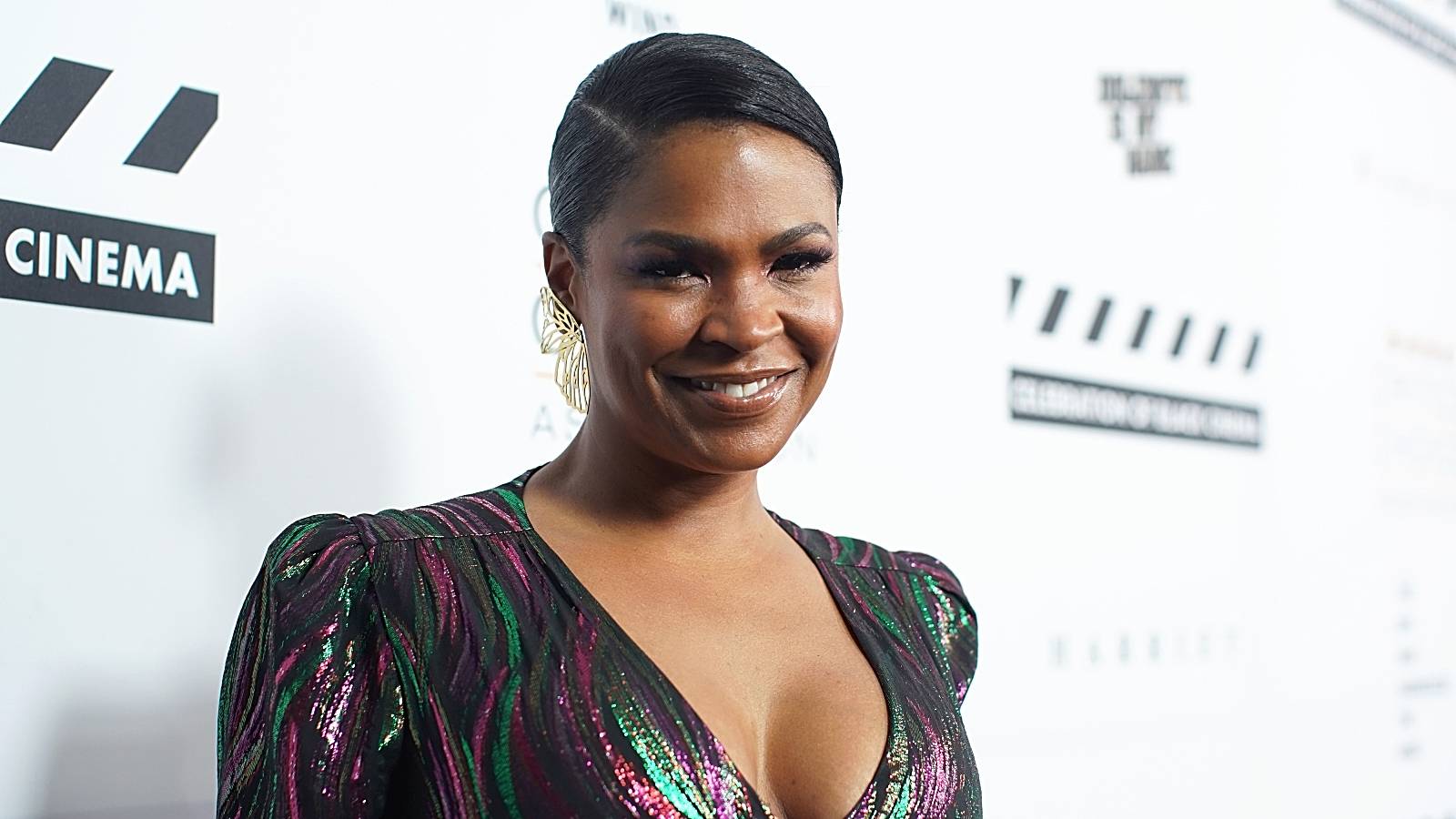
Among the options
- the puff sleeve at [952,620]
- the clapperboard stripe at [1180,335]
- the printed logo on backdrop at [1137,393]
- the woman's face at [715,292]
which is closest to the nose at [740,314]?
the woman's face at [715,292]

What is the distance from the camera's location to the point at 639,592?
0.75 meters

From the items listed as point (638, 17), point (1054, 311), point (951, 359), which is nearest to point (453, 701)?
point (638, 17)

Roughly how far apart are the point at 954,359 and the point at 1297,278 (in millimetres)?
618

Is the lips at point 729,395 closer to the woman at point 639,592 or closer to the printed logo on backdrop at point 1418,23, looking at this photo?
the woman at point 639,592

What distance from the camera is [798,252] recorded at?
2.42 ft

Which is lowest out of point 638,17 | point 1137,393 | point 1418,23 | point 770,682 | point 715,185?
point 770,682

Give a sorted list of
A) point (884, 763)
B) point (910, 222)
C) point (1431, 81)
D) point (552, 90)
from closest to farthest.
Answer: point (884, 763) → point (552, 90) → point (910, 222) → point (1431, 81)

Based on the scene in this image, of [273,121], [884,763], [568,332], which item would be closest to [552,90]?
[273,121]

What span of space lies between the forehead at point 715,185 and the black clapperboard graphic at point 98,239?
297mm

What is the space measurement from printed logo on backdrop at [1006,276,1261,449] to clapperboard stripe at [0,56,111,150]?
2.90ft

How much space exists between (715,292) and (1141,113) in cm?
103

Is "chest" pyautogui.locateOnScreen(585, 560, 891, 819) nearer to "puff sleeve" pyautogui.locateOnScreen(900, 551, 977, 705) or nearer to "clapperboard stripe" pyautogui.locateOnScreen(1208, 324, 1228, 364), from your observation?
"puff sleeve" pyautogui.locateOnScreen(900, 551, 977, 705)

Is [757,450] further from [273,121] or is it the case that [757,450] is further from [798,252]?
[273,121]

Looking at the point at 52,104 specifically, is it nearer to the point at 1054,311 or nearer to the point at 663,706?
the point at 663,706
